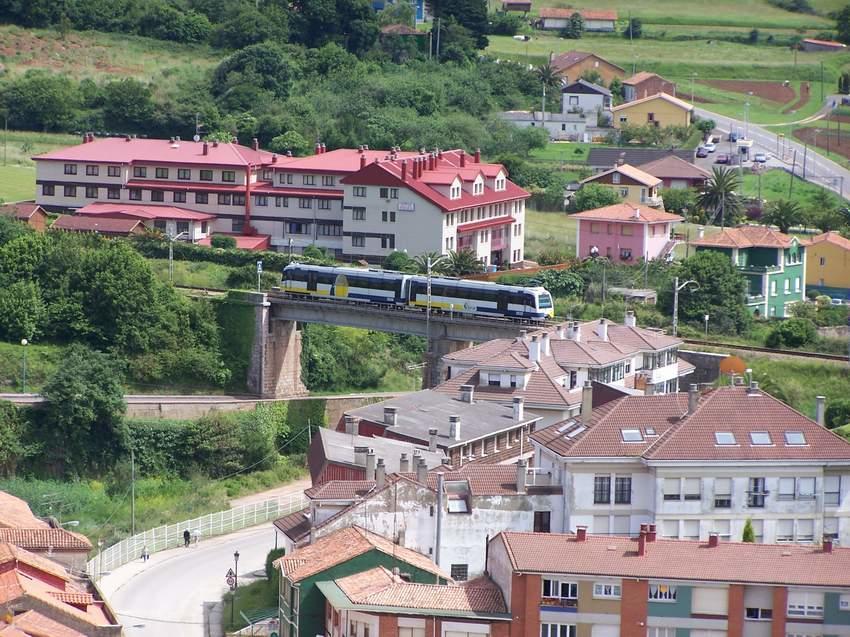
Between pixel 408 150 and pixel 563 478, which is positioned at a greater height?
pixel 408 150

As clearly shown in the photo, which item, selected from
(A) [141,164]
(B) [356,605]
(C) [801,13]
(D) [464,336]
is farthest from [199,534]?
(C) [801,13]

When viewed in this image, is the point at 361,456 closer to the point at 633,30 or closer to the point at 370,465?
the point at 370,465

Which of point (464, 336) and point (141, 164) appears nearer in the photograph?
point (464, 336)

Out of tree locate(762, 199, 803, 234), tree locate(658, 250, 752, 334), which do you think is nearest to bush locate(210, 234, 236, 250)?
tree locate(658, 250, 752, 334)

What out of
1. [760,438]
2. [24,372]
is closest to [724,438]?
[760,438]

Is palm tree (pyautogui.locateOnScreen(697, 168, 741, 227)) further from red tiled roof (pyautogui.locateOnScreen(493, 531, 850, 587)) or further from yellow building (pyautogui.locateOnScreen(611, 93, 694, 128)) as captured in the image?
red tiled roof (pyautogui.locateOnScreen(493, 531, 850, 587))

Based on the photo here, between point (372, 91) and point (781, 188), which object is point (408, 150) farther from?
point (781, 188)
